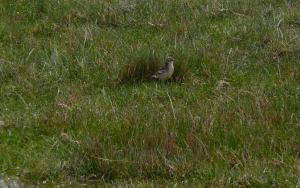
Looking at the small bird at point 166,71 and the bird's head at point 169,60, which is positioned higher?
the bird's head at point 169,60

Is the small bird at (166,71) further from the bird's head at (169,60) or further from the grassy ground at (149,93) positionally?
the grassy ground at (149,93)

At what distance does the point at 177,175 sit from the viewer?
5777 millimetres

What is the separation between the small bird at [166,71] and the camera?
8.33 metres

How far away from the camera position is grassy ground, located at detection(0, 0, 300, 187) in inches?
233

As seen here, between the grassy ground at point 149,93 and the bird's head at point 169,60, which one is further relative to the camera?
the bird's head at point 169,60

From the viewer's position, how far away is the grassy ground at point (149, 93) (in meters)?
5.92

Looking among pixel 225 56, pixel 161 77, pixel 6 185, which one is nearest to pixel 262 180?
pixel 6 185

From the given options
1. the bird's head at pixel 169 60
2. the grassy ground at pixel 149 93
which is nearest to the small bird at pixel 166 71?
the bird's head at pixel 169 60

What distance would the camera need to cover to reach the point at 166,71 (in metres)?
8.34

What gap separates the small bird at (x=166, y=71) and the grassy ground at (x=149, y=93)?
108mm

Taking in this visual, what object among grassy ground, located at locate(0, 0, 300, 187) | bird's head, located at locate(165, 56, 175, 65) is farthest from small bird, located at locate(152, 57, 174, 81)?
grassy ground, located at locate(0, 0, 300, 187)

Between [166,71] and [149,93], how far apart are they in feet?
1.31

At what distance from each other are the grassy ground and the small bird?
0.11 metres

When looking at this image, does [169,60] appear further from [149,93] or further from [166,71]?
[149,93]
